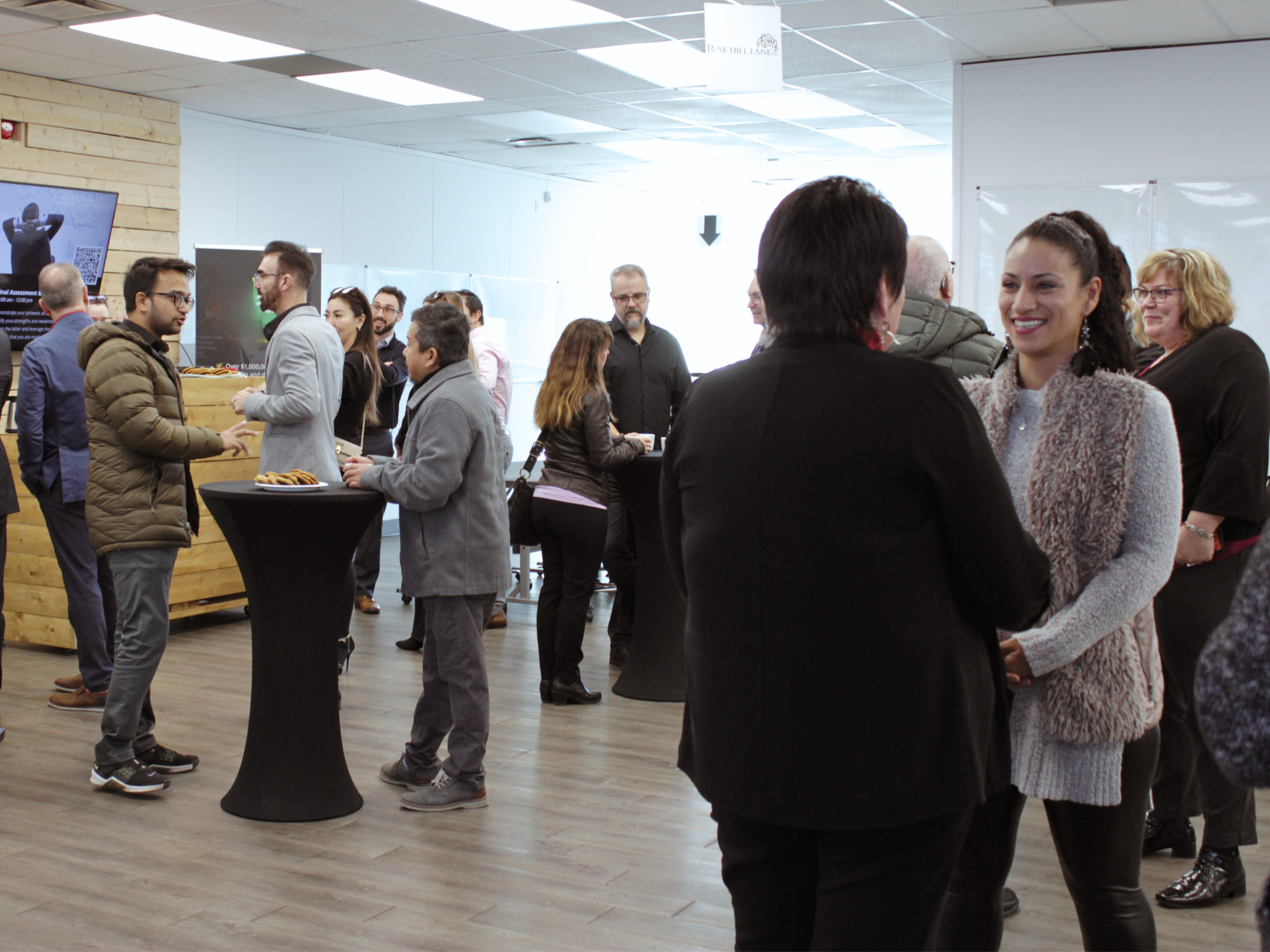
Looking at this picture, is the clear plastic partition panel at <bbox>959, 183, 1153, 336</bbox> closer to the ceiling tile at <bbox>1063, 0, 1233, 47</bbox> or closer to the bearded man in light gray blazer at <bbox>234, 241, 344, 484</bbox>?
the ceiling tile at <bbox>1063, 0, 1233, 47</bbox>

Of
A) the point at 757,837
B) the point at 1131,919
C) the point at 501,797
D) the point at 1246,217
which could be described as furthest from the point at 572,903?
the point at 1246,217

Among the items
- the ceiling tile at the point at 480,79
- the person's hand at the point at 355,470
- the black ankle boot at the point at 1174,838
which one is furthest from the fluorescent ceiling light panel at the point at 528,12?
the black ankle boot at the point at 1174,838

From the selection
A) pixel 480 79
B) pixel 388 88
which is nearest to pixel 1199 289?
pixel 480 79

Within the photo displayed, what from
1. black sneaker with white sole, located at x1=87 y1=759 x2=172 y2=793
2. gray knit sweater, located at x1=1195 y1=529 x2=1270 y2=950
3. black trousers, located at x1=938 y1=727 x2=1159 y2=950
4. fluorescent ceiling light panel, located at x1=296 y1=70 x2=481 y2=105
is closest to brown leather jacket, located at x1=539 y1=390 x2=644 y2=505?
black sneaker with white sole, located at x1=87 y1=759 x2=172 y2=793

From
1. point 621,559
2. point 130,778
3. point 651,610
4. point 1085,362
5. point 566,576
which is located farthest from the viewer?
point 621,559

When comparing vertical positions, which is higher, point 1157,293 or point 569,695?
point 1157,293

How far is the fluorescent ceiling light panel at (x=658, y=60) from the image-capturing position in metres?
6.70

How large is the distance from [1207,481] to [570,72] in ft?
17.1

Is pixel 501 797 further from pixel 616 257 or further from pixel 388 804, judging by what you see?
→ pixel 616 257

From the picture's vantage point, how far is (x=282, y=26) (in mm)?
6203

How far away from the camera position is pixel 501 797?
3.73 metres

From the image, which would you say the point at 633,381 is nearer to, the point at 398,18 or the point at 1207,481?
the point at 398,18

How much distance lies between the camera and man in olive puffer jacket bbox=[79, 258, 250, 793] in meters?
3.56

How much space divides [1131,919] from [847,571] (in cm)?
94
